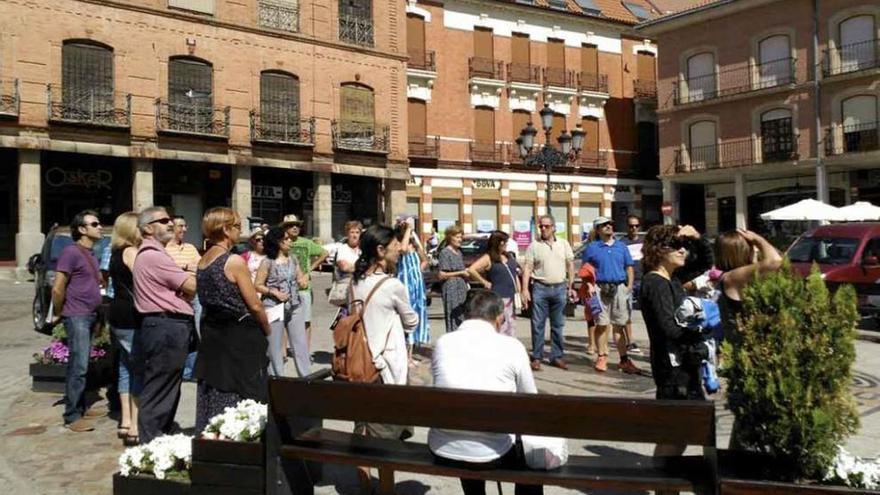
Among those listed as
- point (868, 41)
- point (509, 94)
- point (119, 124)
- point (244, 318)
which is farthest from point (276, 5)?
point (244, 318)

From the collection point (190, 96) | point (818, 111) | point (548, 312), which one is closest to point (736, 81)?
point (818, 111)

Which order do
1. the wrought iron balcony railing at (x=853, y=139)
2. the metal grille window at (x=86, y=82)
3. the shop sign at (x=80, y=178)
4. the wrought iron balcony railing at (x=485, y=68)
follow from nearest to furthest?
1. the metal grille window at (x=86, y=82)
2. the shop sign at (x=80, y=178)
3. the wrought iron balcony railing at (x=853, y=139)
4. the wrought iron balcony railing at (x=485, y=68)

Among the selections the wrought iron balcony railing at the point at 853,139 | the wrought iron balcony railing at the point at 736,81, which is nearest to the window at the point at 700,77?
the wrought iron balcony railing at the point at 736,81

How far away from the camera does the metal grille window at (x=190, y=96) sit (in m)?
25.2

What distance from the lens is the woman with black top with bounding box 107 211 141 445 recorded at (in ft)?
18.8

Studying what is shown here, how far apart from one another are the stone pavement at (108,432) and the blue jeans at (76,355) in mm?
268

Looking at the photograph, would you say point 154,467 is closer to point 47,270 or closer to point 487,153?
point 47,270

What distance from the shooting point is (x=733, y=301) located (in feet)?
16.3

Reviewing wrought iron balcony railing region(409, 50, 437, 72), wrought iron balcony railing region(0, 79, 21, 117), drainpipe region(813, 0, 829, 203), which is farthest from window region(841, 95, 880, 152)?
wrought iron balcony railing region(0, 79, 21, 117)

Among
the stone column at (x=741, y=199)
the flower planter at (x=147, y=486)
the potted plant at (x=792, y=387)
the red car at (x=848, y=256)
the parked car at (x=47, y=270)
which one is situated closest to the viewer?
the potted plant at (x=792, y=387)

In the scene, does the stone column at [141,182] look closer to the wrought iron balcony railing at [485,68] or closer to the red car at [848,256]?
the wrought iron balcony railing at [485,68]

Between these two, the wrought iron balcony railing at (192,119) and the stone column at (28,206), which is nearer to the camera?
the stone column at (28,206)

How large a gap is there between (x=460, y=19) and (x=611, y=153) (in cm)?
1075

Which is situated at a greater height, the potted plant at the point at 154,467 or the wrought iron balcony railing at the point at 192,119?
the wrought iron balcony railing at the point at 192,119
